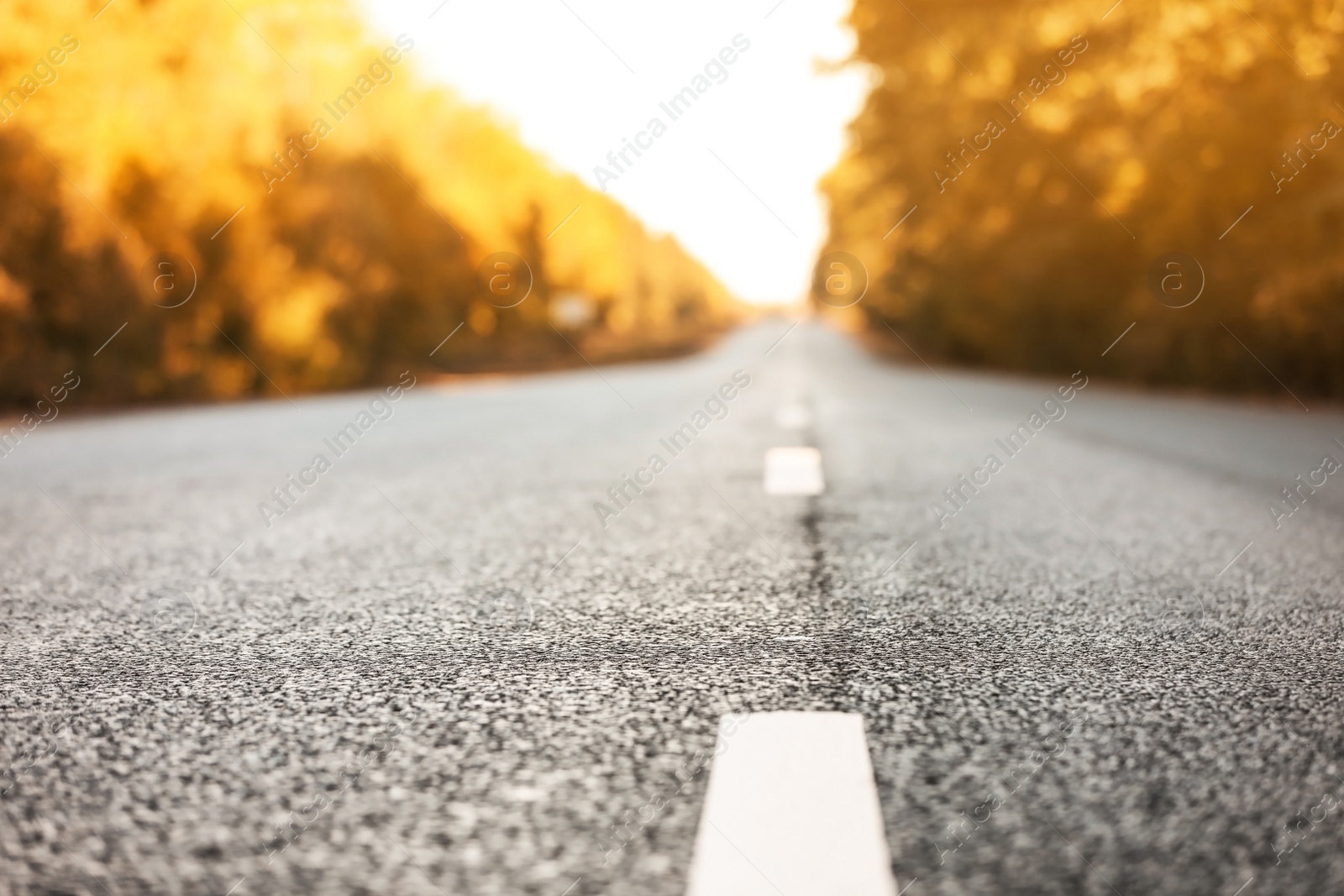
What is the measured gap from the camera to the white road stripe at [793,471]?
6078mm

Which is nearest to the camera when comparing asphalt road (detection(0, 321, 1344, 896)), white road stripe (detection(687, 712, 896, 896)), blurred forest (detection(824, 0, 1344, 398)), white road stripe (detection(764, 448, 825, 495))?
white road stripe (detection(687, 712, 896, 896))

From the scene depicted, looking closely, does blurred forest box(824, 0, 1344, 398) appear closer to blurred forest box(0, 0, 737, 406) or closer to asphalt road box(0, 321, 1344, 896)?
asphalt road box(0, 321, 1344, 896)

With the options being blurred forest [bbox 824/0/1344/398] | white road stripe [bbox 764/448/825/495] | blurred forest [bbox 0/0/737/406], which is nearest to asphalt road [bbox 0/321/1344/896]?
white road stripe [bbox 764/448/825/495]

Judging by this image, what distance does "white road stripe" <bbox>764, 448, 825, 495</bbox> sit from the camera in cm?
608

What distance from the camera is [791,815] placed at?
1864 millimetres

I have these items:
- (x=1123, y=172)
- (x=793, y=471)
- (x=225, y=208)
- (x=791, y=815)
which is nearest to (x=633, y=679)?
(x=791, y=815)

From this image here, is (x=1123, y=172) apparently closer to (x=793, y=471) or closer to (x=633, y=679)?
(x=793, y=471)

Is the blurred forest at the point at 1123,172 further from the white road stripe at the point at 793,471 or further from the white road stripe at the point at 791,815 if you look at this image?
the white road stripe at the point at 791,815

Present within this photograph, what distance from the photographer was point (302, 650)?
293 centimetres

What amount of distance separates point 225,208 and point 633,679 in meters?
20.3

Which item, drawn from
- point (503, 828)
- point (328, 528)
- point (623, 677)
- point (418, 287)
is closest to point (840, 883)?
point (503, 828)

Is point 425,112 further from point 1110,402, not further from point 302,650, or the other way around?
point 302,650

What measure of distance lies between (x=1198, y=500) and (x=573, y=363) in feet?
106

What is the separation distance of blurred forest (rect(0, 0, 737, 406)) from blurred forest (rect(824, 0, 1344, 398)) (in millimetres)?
12369
